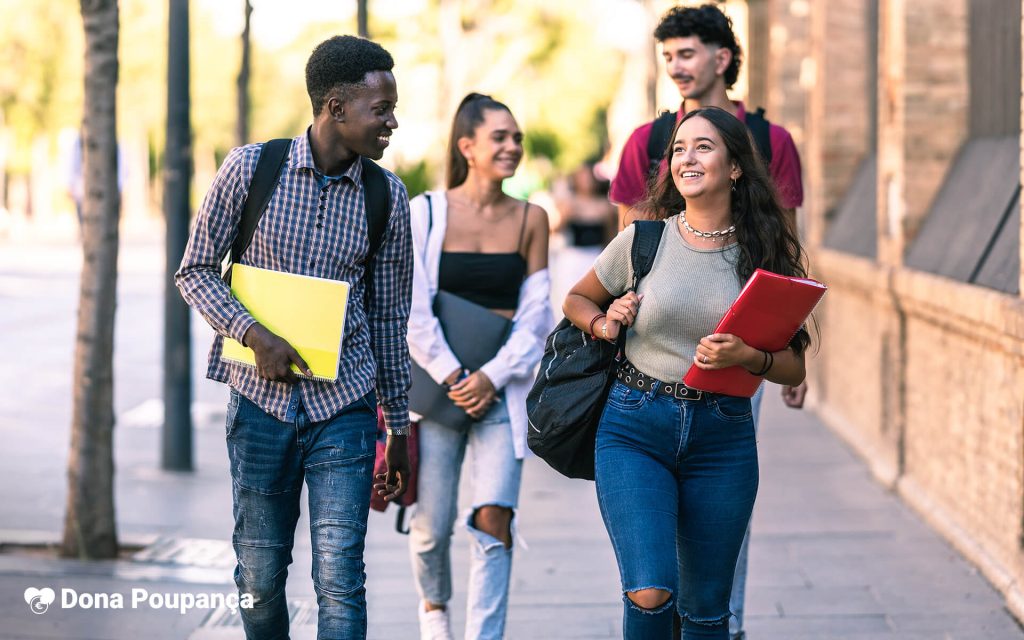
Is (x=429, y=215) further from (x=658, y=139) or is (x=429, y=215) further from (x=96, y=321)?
(x=96, y=321)

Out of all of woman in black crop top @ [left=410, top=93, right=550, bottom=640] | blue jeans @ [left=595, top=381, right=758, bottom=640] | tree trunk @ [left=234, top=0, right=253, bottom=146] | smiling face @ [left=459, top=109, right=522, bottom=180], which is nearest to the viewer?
blue jeans @ [left=595, top=381, right=758, bottom=640]

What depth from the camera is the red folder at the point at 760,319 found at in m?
3.87

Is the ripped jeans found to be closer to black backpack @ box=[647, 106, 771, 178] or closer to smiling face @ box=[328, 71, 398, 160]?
black backpack @ box=[647, 106, 771, 178]

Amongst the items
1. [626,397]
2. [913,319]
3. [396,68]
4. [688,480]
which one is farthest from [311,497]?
[396,68]

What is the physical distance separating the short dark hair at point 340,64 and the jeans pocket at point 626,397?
1.04 meters

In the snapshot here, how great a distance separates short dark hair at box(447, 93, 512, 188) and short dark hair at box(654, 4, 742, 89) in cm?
61

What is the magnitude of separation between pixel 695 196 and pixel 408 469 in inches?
45.3

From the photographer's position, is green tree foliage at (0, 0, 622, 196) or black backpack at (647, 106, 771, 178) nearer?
black backpack at (647, 106, 771, 178)

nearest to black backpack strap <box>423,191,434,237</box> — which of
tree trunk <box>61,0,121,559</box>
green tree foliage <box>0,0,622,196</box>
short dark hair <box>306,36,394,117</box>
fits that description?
short dark hair <box>306,36,394,117</box>

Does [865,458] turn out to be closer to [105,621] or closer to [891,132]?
[891,132]

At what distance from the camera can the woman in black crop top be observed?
5137 mm

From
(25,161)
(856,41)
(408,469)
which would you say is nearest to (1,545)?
A: (408,469)

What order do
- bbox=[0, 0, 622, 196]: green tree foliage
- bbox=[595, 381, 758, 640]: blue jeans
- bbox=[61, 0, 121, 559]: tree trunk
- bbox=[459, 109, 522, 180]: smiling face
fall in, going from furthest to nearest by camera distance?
bbox=[0, 0, 622, 196]: green tree foliage → bbox=[61, 0, 121, 559]: tree trunk → bbox=[459, 109, 522, 180]: smiling face → bbox=[595, 381, 758, 640]: blue jeans

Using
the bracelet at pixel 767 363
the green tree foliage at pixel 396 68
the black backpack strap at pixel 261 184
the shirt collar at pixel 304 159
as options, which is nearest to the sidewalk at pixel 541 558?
the bracelet at pixel 767 363
